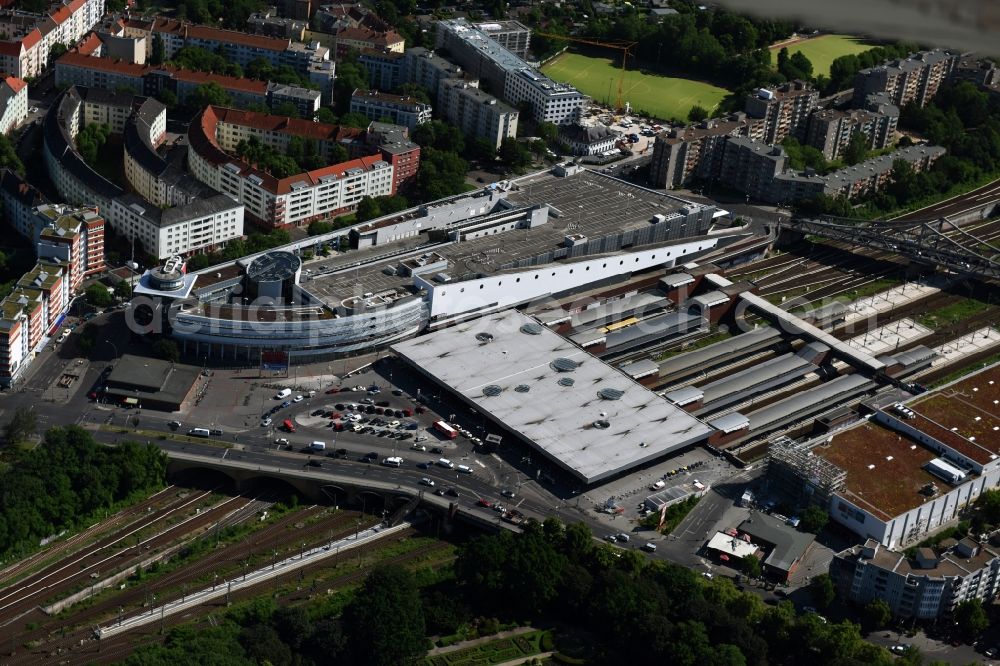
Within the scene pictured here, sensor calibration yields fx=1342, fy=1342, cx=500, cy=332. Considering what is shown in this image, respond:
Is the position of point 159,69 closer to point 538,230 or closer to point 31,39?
point 31,39

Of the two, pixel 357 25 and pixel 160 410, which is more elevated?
pixel 357 25

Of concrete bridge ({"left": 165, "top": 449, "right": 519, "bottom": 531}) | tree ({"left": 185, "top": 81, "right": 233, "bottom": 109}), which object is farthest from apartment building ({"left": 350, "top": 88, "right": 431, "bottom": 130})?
concrete bridge ({"left": 165, "top": 449, "right": 519, "bottom": 531})

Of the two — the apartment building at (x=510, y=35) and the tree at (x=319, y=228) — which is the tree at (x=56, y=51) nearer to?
the tree at (x=319, y=228)

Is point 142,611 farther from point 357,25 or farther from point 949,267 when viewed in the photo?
point 357,25

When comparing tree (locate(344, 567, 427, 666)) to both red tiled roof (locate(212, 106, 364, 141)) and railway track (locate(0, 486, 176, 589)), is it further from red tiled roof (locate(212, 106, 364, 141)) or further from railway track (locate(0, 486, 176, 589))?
red tiled roof (locate(212, 106, 364, 141))

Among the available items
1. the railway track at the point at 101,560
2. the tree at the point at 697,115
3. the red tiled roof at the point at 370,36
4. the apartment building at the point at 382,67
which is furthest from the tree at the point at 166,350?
the tree at the point at 697,115

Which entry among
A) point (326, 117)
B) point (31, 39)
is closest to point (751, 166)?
point (326, 117)

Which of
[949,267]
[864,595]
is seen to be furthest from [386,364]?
[949,267]
